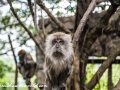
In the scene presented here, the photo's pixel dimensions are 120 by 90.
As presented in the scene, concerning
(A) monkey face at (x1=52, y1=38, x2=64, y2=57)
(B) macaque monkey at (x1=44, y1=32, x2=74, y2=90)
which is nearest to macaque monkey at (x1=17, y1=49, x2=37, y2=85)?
(B) macaque monkey at (x1=44, y1=32, x2=74, y2=90)

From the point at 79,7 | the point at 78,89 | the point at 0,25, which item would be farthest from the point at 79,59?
the point at 0,25

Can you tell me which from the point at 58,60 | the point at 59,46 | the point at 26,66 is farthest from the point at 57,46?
the point at 26,66

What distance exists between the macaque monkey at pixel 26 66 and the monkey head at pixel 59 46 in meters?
1.83

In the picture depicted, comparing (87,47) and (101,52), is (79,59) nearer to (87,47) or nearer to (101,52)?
(87,47)

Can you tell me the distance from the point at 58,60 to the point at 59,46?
158 mm

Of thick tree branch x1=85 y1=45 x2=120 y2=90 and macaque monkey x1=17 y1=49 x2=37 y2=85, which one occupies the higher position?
thick tree branch x1=85 y1=45 x2=120 y2=90

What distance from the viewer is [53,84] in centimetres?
331

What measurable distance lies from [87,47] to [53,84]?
3.15 ft

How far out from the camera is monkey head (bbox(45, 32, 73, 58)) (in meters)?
3.23

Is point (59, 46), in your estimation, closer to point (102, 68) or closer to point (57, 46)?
point (57, 46)

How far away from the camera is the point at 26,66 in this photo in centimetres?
566

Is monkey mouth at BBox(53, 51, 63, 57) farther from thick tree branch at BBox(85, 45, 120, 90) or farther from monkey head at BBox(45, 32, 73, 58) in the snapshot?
thick tree branch at BBox(85, 45, 120, 90)

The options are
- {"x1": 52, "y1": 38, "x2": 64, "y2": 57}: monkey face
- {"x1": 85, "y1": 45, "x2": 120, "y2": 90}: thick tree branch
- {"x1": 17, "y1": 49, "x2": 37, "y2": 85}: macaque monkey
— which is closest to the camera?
{"x1": 52, "y1": 38, "x2": 64, "y2": 57}: monkey face

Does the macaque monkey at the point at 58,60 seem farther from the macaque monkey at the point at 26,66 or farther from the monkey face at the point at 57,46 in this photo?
the macaque monkey at the point at 26,66
